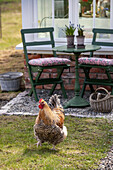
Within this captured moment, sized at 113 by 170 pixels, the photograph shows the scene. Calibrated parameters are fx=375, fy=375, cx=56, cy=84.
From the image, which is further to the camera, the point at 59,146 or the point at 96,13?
the point at 96,13

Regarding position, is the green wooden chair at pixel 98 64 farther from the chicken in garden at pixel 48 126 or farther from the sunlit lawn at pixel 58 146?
the chicken in garden at pixel 48 126

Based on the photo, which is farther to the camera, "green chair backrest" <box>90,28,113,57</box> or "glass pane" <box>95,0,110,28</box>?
"glass pane" <box>95,0,110,28</box>

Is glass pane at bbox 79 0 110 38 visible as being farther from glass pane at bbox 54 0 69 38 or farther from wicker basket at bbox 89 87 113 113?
wicker basket at bbox 89 87 113 113

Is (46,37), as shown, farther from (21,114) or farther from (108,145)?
(108,145)

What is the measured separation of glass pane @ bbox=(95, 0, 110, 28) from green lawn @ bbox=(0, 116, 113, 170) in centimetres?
217

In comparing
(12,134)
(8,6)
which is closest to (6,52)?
(12,134)

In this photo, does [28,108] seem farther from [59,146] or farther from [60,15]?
[60,15]

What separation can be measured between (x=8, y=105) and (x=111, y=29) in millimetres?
2092

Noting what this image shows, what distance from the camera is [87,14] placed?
6715mm

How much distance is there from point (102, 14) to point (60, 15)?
76cm

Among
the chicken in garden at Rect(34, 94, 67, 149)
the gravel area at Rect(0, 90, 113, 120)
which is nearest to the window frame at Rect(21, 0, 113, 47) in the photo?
the gravel area at Rect(0, 90, 113, 120)

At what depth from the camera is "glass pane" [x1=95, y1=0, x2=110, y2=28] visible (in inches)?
261

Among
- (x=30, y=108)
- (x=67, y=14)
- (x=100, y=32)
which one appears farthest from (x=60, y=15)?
(x=30, y=108)

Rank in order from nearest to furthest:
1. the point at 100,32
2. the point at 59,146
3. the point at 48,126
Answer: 1. the point at 48,126
2. the point at 59,146
3. the point at 100,32
